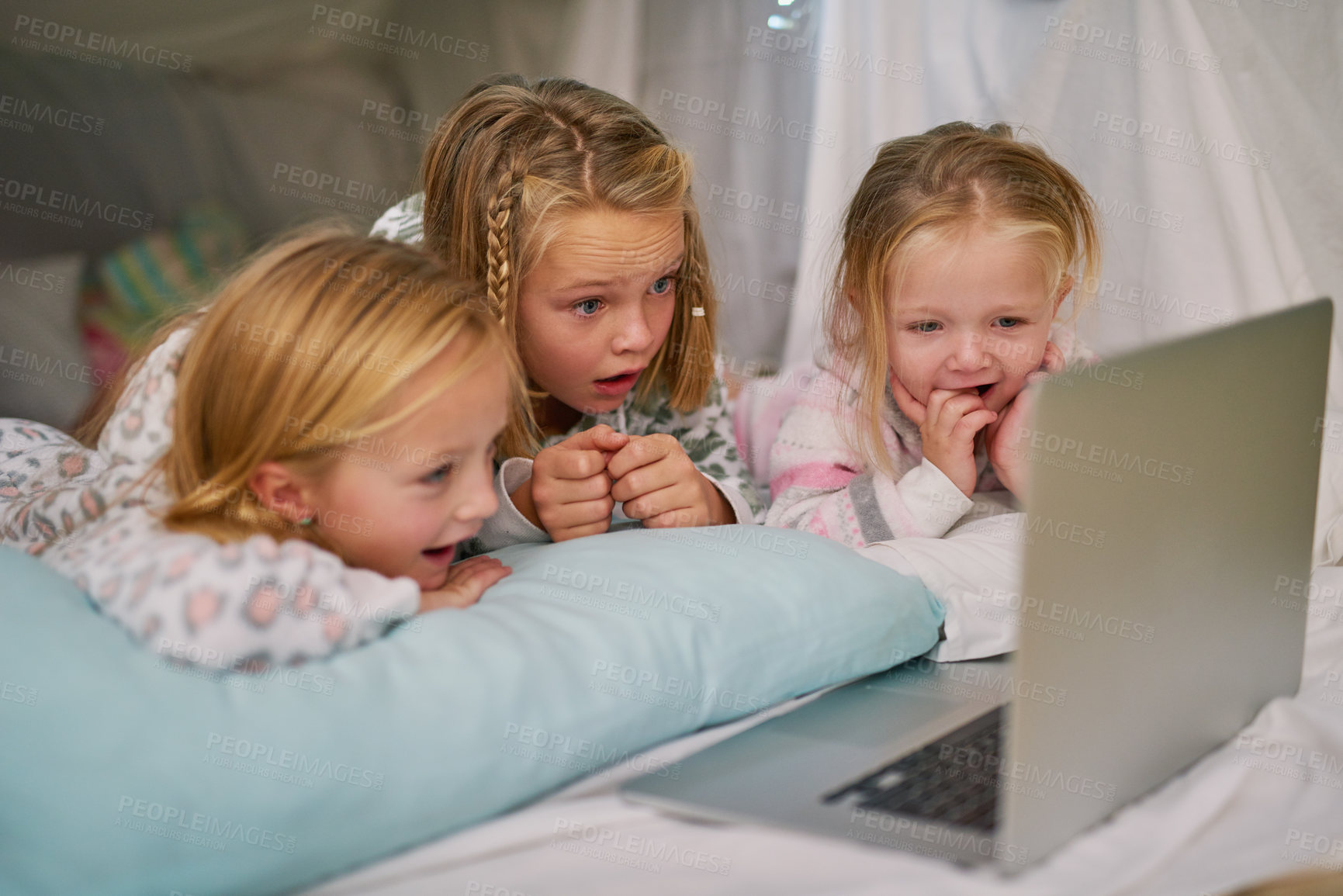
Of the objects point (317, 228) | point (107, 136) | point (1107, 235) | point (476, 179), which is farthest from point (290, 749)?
point (1107, 235)

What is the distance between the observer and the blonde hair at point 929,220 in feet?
4.19

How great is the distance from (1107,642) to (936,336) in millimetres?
631

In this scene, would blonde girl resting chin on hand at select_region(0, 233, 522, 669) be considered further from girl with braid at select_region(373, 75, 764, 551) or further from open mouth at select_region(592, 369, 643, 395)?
open mouth at select_region(592, 369, 643, 395)

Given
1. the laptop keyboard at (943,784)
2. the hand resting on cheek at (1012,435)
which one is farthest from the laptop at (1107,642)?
the hand resting on cheek at (1012,435)

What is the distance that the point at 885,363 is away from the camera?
134cm

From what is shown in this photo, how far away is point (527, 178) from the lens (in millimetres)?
1257

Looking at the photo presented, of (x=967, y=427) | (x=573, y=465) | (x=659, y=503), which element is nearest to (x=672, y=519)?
(x=659, y=503)

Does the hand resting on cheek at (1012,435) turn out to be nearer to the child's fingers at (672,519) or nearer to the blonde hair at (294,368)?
the child's fingers at (672,519)

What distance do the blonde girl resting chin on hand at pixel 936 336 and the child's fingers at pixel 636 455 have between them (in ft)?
0.77

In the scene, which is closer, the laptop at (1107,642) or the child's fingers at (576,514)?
the laptop at (1107,642)

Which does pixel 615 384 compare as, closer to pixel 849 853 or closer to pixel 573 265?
pixel 573 265

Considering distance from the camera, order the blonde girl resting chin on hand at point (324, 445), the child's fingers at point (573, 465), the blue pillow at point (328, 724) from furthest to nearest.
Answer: the child's fingers at point (573, 465) → the blonde girl resting chin on hand at point (324, 445) → the blue pillow at point (328, 724)

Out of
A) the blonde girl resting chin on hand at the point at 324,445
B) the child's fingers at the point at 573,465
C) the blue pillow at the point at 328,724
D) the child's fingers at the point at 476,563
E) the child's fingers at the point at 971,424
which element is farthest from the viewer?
the child's fingers at the point at 971,424

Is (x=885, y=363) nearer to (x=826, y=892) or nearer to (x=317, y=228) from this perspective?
(x=317, y=228)
